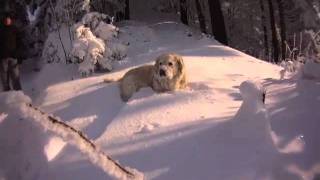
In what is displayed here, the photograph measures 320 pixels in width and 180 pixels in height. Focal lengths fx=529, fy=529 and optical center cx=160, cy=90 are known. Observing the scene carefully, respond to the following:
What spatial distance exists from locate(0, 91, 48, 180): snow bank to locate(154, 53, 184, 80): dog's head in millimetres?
6718

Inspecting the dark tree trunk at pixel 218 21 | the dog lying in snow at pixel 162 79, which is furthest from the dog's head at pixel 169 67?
the dark tree trunk at pixel 218 21

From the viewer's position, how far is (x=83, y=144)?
7.13ft

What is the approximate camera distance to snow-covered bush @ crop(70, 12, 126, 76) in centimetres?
1184

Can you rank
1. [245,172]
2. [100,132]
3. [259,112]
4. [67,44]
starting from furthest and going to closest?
[67,44] → [100,132] → [259,112] → [245,172]

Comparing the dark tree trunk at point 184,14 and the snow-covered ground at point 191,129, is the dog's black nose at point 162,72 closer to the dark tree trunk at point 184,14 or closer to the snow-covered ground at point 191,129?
the snow-covered ground at point 191,129

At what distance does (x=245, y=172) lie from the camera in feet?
17.6

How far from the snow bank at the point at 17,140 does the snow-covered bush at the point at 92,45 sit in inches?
372

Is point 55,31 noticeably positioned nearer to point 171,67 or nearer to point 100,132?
point 171,67

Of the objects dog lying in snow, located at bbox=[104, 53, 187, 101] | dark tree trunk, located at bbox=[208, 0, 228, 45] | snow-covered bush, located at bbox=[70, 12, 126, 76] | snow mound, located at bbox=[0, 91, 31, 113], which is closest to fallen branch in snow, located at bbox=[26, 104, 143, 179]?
snow mound, located at bbox=[0, 91, 31, 113]

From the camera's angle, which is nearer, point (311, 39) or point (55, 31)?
point (311, 39)

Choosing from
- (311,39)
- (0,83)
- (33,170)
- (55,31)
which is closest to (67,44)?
(55,31)

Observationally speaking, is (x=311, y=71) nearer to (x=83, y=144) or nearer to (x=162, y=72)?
(x=162, y=72)

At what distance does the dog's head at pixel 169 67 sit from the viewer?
29.8 feet

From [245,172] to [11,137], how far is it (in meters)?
3.47
